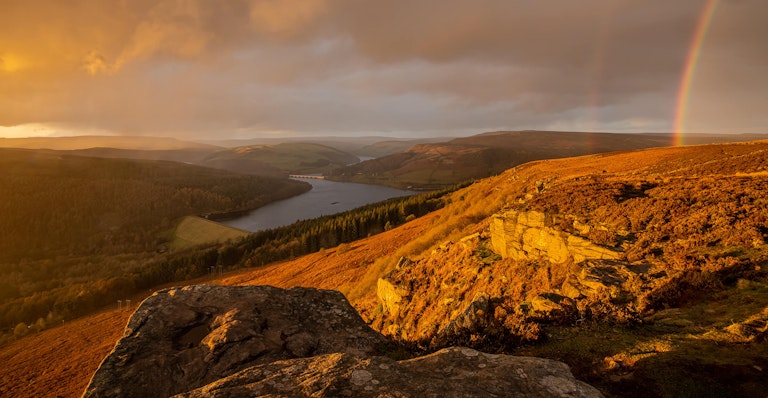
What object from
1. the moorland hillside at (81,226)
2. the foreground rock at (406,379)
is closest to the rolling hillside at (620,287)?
the foreground rock at (406,379)

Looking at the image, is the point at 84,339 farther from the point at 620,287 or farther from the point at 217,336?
the point at 620,287

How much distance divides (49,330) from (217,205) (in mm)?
141660

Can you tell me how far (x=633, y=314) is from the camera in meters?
8.15

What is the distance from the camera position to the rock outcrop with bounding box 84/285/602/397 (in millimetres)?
4688

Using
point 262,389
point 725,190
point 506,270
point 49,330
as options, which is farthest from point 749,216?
point 49,330

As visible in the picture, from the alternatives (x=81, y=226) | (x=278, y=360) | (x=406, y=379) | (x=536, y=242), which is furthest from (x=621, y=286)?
(x=81, y=226)

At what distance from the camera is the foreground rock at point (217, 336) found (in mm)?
6328

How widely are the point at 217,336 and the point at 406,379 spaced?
4969 mm

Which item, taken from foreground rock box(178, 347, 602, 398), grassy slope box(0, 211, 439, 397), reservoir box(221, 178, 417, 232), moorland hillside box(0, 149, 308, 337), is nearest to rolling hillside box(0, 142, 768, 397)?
foreground rock box(178, 347, 602, 398)

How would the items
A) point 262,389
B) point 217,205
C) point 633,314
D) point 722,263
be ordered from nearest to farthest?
point 262,389
point 633,314
point 722,263
point 217,205

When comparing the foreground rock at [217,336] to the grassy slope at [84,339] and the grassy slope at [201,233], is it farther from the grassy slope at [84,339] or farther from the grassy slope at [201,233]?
the grassy slope at [201,233]

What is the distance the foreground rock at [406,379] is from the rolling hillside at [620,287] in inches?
67.5

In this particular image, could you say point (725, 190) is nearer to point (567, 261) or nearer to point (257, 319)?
point (567, 261)

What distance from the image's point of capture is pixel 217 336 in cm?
734
